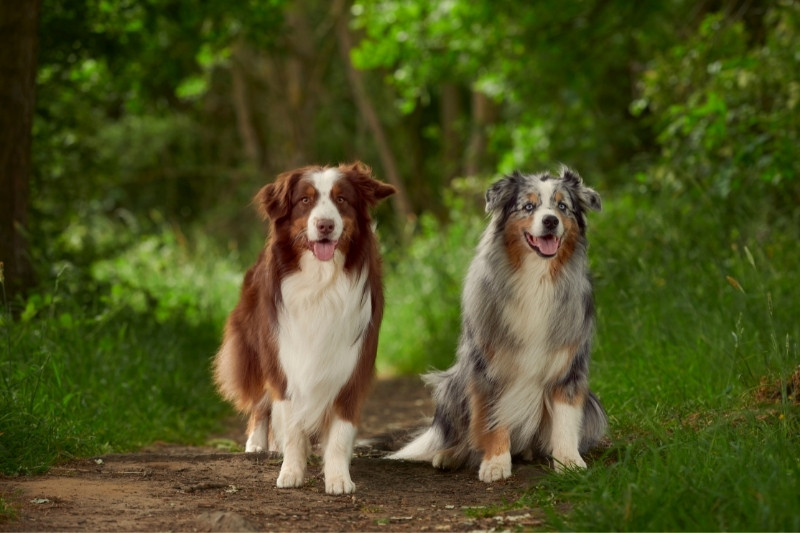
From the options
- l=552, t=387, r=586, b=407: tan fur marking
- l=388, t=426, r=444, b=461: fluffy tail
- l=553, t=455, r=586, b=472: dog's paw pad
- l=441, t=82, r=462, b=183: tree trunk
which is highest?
l=441, t=82, r=462, b=183: tree trunk

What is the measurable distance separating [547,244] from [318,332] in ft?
4.00

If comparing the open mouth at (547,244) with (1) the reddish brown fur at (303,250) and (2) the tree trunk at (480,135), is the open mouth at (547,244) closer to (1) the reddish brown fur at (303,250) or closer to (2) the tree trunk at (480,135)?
(1) the reddish brown fur at (303,250)

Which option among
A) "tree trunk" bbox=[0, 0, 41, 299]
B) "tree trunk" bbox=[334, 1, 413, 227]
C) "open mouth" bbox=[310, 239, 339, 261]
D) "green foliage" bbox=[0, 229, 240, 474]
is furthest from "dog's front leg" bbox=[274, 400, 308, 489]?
"tree trunk" bbox=[334, 1, 413, 227]

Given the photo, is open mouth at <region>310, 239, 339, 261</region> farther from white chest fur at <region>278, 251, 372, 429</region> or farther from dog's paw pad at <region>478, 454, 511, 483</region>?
dog's paw pad at <region>478, 454, 511, 483</region>

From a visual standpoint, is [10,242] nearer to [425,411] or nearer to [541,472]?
[425,411]

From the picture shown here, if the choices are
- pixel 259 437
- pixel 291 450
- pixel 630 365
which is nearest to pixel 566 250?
pixel 291 450

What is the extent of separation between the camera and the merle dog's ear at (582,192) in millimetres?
5375

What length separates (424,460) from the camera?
5855 millimetres

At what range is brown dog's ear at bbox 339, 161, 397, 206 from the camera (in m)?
5.11

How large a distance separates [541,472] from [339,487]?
1041mm

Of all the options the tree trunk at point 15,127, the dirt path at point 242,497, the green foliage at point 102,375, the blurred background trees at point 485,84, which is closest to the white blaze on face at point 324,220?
the dirt path at point 242,497

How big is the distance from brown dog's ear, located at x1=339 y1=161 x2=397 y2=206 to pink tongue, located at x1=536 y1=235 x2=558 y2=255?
0.79 m

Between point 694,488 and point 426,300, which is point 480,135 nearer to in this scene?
point 426,300

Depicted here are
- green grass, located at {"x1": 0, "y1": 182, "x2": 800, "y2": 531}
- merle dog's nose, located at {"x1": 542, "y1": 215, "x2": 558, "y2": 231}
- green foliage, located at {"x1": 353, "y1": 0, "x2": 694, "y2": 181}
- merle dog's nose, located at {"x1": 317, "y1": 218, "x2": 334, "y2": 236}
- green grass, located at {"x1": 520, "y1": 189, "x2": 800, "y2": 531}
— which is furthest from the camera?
green foliage, located at {"x1": 353, "y1": 0, "x2": 694, "y2": 181}
